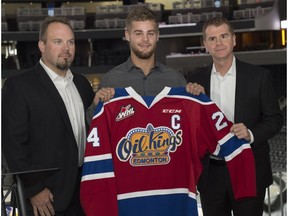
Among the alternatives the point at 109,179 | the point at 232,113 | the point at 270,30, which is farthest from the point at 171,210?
the point at 270,30

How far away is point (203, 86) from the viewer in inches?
132

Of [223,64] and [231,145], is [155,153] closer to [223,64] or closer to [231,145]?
[231,145]

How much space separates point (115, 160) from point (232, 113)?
682 millimetres

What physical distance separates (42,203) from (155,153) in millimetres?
599

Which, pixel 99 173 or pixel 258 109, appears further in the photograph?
pixel 258 109

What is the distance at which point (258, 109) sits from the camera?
3252mm

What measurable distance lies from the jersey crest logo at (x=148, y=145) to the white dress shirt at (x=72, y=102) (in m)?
0.22

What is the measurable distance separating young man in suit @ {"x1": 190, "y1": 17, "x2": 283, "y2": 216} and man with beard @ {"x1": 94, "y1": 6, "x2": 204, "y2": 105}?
27 cm

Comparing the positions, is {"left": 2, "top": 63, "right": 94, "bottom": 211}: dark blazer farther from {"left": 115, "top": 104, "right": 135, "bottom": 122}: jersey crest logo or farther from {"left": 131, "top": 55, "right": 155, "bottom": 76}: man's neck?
{"left": 131, "top": 55, "right": 155, "bottom": 76}: man's neck

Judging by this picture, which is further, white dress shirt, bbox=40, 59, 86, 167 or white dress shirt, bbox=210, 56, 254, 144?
white dress shirt, bbox=210, 56, 254, 144

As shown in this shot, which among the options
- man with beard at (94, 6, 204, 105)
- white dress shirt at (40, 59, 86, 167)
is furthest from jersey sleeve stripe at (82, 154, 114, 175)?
man with beard at (94, 6, 204, 105)

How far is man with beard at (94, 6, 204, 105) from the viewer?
2979mm

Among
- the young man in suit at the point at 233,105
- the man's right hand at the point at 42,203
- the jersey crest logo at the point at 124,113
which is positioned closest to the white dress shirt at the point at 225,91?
the young man in suit at the point at 233,105

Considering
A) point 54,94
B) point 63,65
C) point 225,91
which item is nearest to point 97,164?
point 54,94
